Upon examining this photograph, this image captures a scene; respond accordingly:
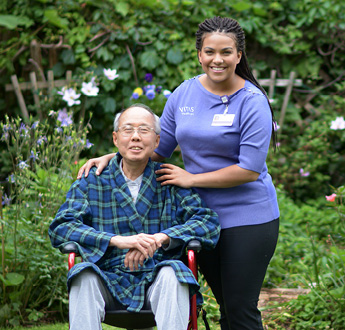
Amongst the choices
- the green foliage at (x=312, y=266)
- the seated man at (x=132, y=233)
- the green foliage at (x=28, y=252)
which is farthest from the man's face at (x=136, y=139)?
the green foliage at (x=312, y=266)

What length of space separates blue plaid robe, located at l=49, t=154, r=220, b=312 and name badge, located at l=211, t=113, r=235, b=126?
1.18ft

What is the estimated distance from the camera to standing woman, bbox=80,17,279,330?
2.33m

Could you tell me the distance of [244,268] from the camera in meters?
2.40

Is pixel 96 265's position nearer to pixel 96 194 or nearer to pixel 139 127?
pixel 96 194

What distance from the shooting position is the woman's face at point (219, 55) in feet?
7.68

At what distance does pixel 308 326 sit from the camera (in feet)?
10.6

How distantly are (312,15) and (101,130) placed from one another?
2.44m

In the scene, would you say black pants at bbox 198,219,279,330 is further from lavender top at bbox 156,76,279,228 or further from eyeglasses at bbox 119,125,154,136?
eyeglasses at bbox 119,125,154,136

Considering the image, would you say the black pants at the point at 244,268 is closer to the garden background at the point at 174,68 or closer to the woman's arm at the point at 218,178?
the woman's arm at the point at 218,178

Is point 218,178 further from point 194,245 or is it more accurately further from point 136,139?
point 136,139

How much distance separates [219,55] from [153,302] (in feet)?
3.41

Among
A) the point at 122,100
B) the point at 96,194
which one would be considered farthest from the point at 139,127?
the point at 122,100

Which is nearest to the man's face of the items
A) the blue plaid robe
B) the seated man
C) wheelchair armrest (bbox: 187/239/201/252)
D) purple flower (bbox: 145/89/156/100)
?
the seated man

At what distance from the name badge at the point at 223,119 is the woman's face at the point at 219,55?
15 cm
